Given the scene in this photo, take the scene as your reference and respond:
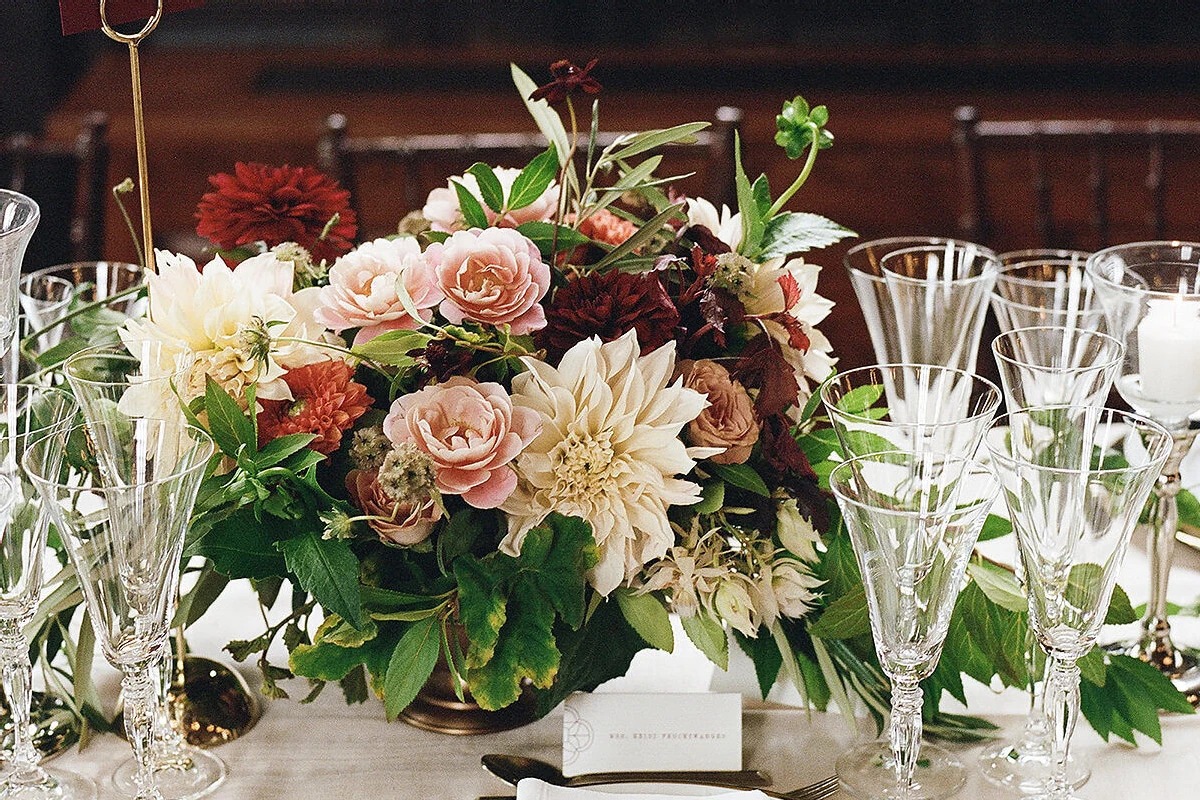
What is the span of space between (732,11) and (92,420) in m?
2.71

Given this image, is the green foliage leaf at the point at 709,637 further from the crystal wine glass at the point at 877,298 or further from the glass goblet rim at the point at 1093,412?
the crystal wine glass at the point at 877,298

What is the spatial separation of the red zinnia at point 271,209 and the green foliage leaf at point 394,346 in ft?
0.56

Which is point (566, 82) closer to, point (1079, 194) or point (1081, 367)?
point (1081, 367)

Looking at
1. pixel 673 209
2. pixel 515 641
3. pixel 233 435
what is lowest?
pixel 515 641

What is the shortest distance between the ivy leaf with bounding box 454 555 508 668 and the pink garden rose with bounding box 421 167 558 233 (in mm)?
264

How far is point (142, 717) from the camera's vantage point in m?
0.93

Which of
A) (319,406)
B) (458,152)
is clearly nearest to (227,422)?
(319,406)

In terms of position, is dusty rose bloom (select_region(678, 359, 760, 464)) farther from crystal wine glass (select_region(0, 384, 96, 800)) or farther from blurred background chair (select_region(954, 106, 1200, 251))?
blurred background chair (select_region(954, 106, 1200, 251))

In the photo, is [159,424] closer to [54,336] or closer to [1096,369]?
[54,336]

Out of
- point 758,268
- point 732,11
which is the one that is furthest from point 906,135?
point 758,268

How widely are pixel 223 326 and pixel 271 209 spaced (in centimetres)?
14

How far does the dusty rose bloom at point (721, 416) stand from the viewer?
3.05ft

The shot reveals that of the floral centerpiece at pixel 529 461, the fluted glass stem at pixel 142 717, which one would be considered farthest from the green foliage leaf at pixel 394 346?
the fluted glass stem at pixel 142 717

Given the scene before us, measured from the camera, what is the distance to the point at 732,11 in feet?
11.2
